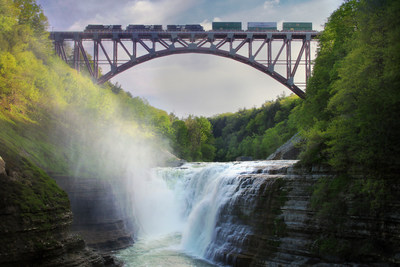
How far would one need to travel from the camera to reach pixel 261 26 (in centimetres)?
3641

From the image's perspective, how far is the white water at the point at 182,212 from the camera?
57.8 feet

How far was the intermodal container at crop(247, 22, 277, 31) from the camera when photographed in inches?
1423

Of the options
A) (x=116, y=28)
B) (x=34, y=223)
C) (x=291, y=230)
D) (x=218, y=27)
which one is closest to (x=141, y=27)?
(x=116, y=28)

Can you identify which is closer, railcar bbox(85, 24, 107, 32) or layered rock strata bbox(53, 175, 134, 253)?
layered rock strata bbox(53, 175, 134, 253)

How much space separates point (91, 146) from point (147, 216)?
6.53m

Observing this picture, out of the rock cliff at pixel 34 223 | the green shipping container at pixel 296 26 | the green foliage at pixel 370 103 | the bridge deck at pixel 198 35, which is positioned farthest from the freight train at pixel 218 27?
the rock cliff at pixel 34 223

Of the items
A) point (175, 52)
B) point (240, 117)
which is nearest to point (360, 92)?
point (175, 52)

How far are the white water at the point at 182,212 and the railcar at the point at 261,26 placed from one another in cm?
1692

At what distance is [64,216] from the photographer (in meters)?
13.2

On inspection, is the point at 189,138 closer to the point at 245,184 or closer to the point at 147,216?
the point at 147,216

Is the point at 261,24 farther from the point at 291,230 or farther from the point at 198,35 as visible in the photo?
the point at 291,230

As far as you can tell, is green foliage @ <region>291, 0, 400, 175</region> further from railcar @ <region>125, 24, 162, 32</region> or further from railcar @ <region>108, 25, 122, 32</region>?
railcar @ <region>108, 25, 122, 32</region>

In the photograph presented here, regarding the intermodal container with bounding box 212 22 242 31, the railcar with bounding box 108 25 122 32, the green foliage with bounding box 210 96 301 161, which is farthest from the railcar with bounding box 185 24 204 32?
the green foliage with bounding box 210 96 301 161

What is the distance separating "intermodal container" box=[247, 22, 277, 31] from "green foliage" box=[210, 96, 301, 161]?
23624mm
